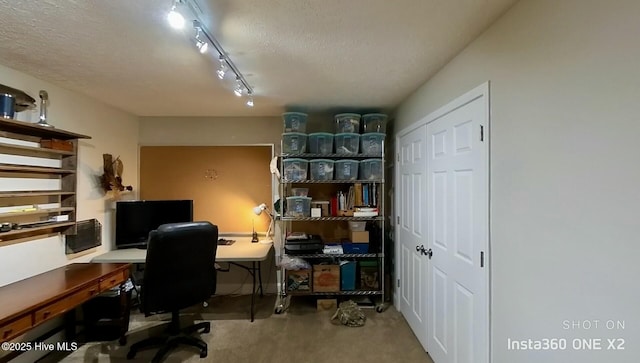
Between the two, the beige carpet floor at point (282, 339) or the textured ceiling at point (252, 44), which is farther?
the beige carpet floor at point (282, 339)

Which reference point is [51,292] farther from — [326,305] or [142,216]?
[326,305]

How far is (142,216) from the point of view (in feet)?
11.8

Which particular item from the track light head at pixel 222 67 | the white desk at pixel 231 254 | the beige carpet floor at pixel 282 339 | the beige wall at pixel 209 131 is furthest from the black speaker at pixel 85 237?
the track light head at pixel 222 67

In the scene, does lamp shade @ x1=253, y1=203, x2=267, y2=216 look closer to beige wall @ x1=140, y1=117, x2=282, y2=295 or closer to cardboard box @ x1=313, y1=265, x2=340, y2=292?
beige wall @ x1=140, y1=117, x2=282, y2=295

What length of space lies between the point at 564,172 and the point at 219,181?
3832 mm

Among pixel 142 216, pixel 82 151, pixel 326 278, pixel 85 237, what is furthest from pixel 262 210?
pixel 82 151

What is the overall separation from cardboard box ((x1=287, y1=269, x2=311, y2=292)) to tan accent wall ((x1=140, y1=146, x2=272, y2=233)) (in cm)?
89

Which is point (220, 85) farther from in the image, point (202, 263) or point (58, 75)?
point (202, 263)

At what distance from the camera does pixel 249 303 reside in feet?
12.5

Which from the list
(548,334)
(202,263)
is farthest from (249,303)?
(548,334)

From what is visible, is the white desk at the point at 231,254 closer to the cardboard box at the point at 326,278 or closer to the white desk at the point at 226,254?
the white desk at the point at 226,254

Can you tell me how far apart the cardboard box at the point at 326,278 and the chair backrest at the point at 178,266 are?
4.08 feet

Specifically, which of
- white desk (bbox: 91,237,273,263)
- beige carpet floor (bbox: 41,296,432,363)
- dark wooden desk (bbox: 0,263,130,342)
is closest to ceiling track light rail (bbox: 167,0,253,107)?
white desk (bbox: 91,237,273,263)

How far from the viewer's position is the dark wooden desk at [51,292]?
184 centimetres
